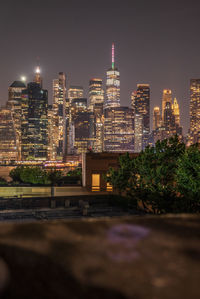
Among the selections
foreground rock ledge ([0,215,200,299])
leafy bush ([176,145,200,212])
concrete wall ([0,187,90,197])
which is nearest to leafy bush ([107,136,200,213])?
leafy bush ([176,145,200,212])

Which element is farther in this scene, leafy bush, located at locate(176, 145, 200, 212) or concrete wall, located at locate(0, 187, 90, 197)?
concrete wall, located at locate(0, 187, 90, 197)

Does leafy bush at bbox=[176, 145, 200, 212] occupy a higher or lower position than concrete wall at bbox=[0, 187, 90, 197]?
higher

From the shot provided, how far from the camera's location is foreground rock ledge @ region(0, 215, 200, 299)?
4.90 ft

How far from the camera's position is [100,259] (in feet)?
5.74

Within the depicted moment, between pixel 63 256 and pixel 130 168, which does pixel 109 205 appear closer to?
pixel 130 168

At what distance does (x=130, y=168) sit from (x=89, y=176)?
12921 millimetres

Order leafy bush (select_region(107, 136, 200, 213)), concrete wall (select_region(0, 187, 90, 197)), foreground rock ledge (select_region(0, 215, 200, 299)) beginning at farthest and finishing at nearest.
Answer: concrete wall (select_region(0, 187, 90, 197)) < leafy bush (select_region(107, 136, 200, 213)) < foreground rock ledge (select_region(0, 215, 200, 299))

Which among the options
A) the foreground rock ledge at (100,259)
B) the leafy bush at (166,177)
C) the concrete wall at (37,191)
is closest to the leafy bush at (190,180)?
the leafy bush at (166,177)

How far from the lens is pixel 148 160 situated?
15938 mm

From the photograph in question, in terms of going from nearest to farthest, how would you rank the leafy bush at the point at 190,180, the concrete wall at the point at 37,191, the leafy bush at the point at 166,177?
the leafy bush at the point at 190,180, the leafy bush at the point at 166,177, the concrete wall at the point at 37,191

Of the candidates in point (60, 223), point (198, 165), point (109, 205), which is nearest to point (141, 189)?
point (198, 165)

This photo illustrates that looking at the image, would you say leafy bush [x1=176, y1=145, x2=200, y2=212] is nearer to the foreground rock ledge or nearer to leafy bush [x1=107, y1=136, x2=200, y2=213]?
leafy bush [x1=107, y1=136, x2=200, y2=213]

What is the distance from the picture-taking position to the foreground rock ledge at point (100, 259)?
1494 millimetres

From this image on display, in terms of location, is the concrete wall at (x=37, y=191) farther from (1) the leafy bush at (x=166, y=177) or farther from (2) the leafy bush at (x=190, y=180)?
(2) the leafy bush at (x=190, y=180)
